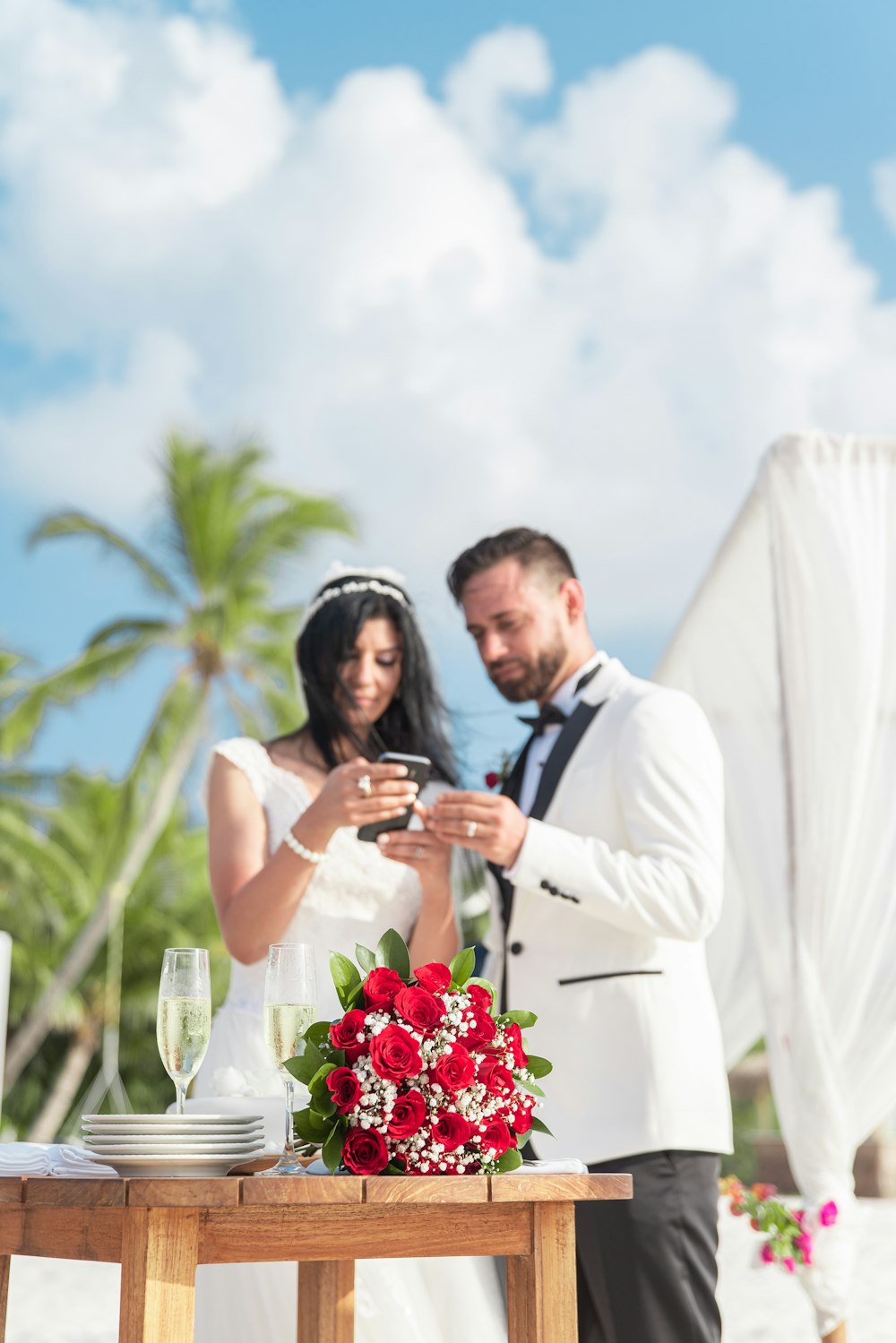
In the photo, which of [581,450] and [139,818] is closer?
[139,818]

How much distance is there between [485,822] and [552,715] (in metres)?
0.62

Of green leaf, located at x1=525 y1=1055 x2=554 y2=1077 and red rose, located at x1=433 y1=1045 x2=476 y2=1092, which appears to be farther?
green leaf, located at x1=525 y1=1055 x2=554 y2=1077

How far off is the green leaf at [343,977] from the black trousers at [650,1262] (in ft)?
4.10

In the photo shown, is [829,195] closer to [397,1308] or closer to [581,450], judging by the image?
[581,450]

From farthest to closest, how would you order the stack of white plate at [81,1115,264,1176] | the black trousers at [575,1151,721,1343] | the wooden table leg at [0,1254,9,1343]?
the black trousers at [575,1151,721,1343], the wooden table leg at [0,1254,9,1343], the stack of white plate at [81,1115,264,1176]

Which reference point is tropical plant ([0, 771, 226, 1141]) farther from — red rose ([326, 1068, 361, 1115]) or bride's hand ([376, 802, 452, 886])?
red rose ([326, 1068, 361, 1115])

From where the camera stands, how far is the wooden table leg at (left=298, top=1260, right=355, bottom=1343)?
8.50 feet

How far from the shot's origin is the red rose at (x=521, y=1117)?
204 cm

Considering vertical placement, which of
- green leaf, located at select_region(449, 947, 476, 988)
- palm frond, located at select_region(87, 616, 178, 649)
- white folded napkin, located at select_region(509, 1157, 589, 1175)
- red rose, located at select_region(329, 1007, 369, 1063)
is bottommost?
white folded napkin, located at select_region(509, 1157, 589, 1175)

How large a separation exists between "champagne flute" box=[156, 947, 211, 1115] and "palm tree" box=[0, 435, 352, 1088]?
19.0 metres

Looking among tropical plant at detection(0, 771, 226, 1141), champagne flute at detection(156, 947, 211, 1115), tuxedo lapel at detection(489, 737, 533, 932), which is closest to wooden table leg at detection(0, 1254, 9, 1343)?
champagne flute at detection(156, 947, 211, 1115)

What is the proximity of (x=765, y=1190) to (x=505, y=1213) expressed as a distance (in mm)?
3199

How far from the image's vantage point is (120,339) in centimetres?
7638

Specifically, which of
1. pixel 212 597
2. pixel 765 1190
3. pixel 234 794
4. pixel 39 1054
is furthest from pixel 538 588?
pixel 39 1054
